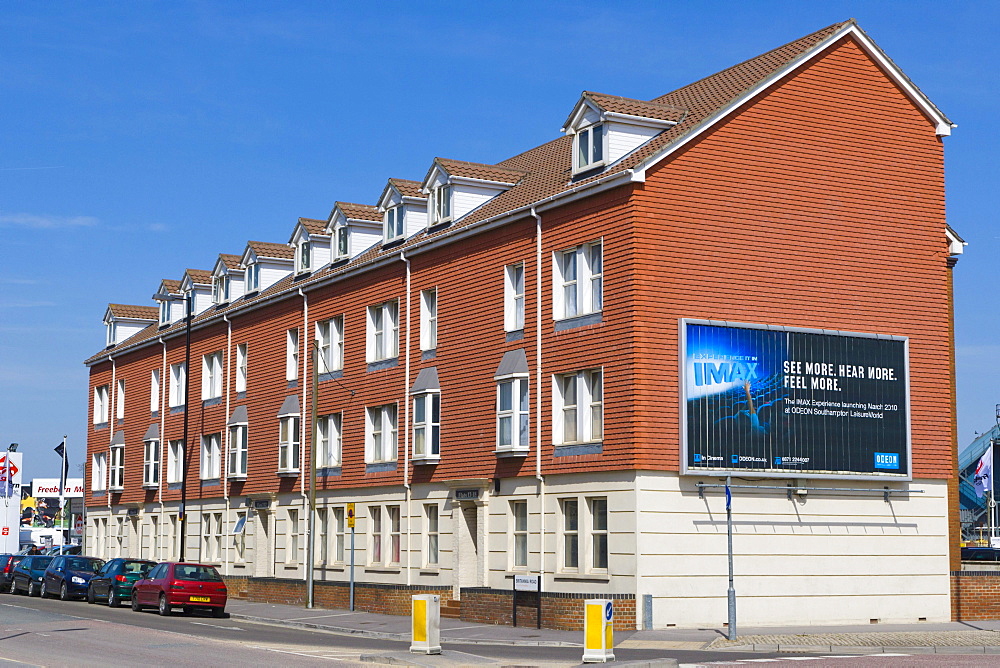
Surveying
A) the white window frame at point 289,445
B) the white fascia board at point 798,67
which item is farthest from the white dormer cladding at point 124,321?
the white fascia board at point 798,67

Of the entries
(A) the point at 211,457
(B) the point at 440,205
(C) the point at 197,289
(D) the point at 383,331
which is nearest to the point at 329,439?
(D) the point at 383,331

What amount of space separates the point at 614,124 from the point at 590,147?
1098mm

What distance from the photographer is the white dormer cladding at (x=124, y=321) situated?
222 feet

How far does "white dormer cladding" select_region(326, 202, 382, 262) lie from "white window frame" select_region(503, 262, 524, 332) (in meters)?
11.6

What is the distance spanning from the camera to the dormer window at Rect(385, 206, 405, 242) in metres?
43.1

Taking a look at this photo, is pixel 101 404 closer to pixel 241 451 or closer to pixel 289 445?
pixel 241 451

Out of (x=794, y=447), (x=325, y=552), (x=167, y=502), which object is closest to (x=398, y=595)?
(x=325, y=552)

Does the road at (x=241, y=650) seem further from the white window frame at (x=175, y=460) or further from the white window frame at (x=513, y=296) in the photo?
the white window frame at (x=175, y=460)

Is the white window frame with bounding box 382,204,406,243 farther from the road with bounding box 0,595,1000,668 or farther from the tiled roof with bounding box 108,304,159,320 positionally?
the tiled roof with bounding box 108,304,159,320

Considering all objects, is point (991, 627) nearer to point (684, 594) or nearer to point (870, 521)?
point (870, 521)

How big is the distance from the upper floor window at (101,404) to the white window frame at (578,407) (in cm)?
3841

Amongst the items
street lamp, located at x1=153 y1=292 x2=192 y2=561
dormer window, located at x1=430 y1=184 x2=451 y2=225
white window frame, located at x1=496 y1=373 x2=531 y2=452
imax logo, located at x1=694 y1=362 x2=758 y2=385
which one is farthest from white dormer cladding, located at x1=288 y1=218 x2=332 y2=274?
imax logo, located at x1=694 y1=362 x2=758 y2=385

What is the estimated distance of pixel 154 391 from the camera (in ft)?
197

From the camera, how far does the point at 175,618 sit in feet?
123
